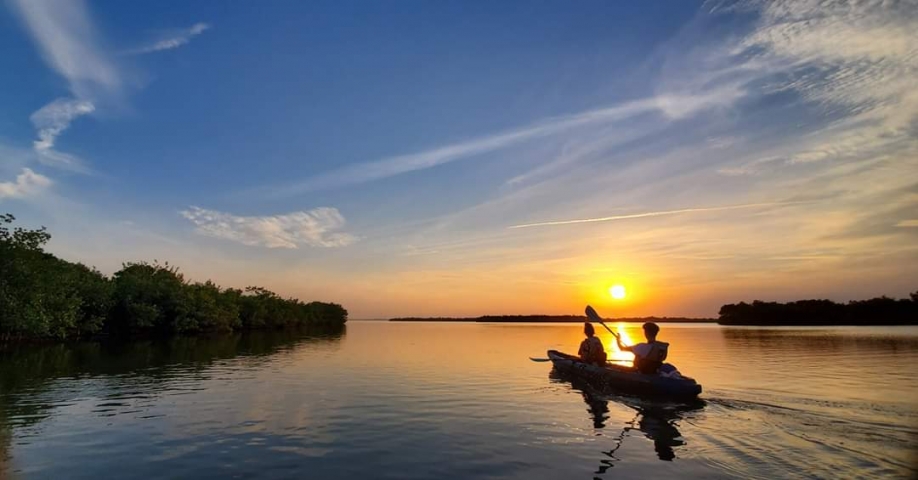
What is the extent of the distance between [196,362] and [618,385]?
27833mm

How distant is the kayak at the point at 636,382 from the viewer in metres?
18.0

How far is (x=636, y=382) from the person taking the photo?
19281mm

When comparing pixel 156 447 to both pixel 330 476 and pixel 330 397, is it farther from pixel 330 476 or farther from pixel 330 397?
pixel 330 397

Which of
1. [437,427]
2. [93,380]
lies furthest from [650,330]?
[93,380]

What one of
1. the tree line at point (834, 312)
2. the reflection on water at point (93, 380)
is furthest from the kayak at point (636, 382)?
the tree line at point (834, 312)

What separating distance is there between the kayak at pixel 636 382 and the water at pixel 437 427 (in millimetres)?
665

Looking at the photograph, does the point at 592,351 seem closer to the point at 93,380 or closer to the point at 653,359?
the point at 653,359

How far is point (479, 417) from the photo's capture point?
1596 centimetres

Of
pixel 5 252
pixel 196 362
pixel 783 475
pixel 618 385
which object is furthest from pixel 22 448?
pixel 5 252

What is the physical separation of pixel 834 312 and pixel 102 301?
156m

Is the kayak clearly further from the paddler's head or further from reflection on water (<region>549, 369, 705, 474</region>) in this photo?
the paddler's head

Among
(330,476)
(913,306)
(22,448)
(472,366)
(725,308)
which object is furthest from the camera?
(725,308)

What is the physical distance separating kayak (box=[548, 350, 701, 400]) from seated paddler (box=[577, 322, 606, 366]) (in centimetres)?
45

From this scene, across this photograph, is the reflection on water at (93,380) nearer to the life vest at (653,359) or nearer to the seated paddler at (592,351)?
the life vest at (653,359)
